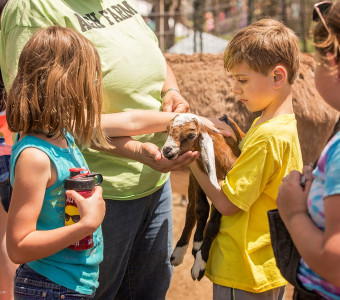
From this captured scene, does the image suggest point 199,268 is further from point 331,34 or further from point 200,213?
point 331,34

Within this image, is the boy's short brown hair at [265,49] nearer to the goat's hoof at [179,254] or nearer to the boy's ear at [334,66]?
the boy's ear at [334,66]

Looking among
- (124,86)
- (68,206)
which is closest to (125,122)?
(124,86)

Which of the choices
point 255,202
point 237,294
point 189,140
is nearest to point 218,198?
point 255,202

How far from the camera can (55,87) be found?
2.03 metres

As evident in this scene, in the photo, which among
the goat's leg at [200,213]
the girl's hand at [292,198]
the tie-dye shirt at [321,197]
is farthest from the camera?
the goat's leg at [200,213]

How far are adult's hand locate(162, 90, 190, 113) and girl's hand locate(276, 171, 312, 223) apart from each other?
110 cm

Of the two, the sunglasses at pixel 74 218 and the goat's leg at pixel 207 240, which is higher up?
the sunglasses at pixel 74 218

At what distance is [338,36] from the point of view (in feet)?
5.29

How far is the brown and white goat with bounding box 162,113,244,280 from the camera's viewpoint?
2.28m

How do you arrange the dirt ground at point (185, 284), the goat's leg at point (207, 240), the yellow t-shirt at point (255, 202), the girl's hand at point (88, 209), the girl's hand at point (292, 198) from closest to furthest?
the girl's hand at point (292, 198)
the girl's hand at point (88, 209)
the yellow t-shirt at point (255, 202)
the goat's leg at point (207, 240)
the dirt ground at point (185, 284)

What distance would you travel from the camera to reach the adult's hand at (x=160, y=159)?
229cm

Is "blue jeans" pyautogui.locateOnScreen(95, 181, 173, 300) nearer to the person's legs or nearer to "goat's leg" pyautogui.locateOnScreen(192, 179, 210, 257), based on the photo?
"goat's leg" pyautogui.locateOnScreen(192, 179, 210, 257)

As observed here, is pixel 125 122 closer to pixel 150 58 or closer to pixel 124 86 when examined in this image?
pixel 124 86

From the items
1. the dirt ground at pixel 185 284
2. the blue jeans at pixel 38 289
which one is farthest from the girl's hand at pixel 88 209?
the dirt ground at pixel 185 284
